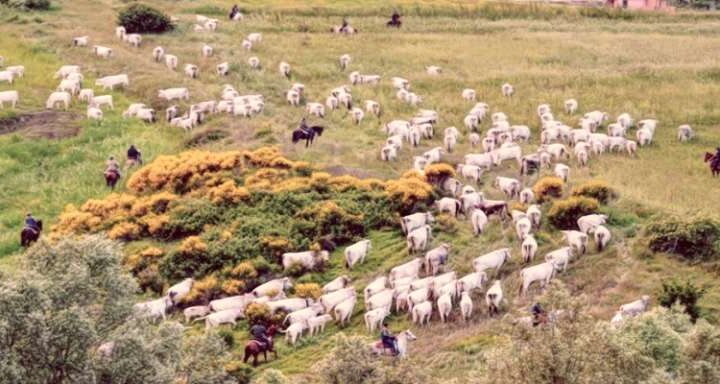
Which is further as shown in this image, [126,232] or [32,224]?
[32,224]

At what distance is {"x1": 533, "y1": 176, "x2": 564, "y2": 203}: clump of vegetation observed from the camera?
35.0 meters

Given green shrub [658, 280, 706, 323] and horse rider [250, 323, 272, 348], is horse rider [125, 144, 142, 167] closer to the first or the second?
horse rider [250, 323, 272, 348]

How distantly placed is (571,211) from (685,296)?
260 inches

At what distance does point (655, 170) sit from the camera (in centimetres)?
3956

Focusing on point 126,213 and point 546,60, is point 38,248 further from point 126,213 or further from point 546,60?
point 546,60

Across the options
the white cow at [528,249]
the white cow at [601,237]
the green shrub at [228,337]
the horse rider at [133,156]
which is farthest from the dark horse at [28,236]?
the white cow at [601,237]

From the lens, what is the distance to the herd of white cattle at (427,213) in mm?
29875

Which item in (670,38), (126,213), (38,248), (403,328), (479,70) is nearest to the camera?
(38,248)

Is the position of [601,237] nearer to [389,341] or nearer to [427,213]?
[427,213]

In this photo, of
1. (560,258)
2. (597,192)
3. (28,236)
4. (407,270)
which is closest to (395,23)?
(597,192)

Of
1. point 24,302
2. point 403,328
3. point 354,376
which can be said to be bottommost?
point 403,328

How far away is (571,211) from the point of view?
33.2 metres

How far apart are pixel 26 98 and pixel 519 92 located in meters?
22.2

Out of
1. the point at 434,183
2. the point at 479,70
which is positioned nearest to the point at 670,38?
the point at 479,70
